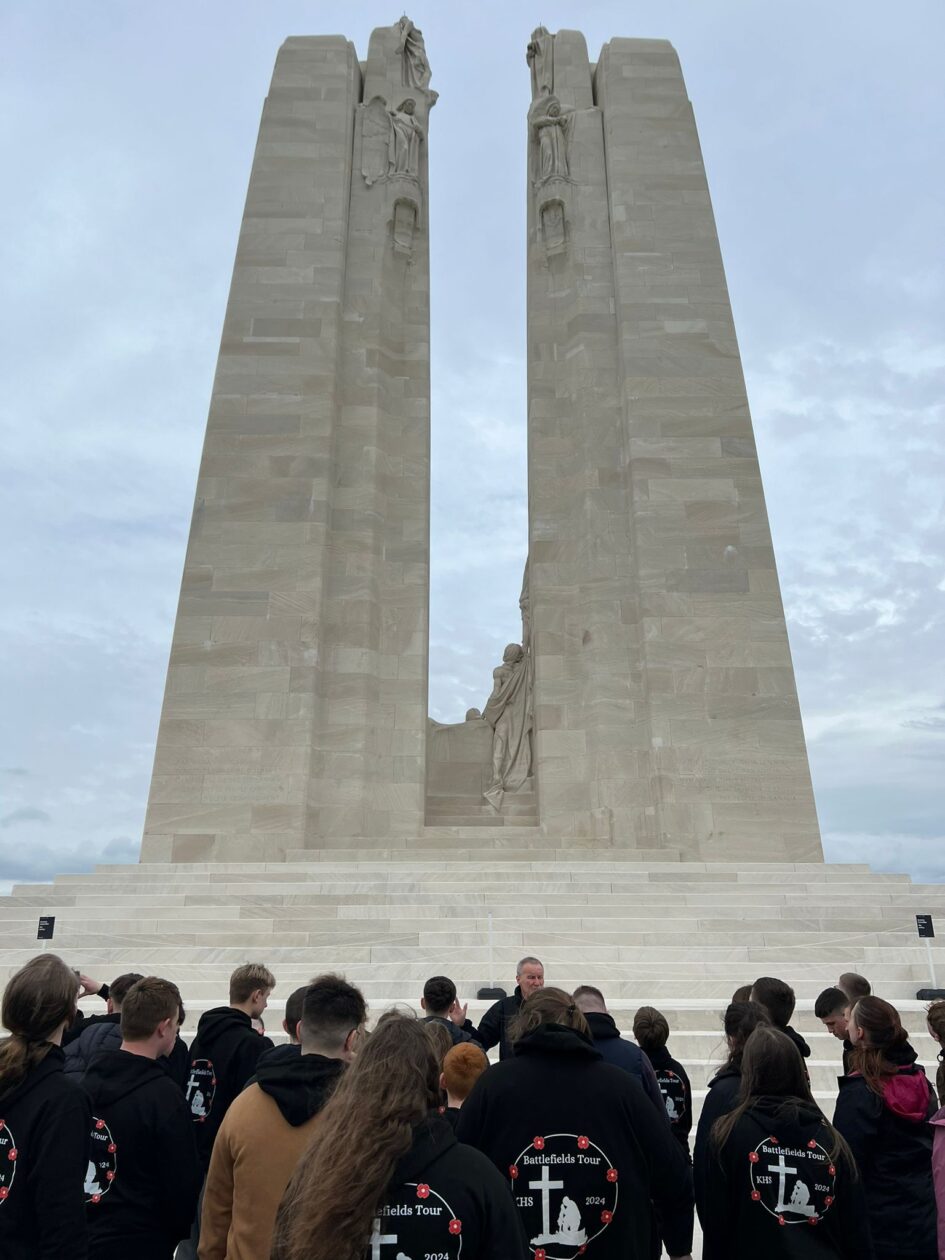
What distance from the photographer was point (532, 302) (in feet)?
61.0

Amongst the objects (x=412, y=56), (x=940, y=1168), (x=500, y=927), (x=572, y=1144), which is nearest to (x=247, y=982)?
(x=572, y=1144)

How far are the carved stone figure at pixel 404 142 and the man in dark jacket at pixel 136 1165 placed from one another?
1855cm

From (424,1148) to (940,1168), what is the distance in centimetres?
171

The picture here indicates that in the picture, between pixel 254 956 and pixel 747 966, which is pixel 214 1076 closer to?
pixel 254 956

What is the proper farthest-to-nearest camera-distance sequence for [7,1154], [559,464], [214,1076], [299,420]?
[559,464]
[299,420]
[214,1076]
[7,1154]

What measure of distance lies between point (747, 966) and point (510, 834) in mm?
7182

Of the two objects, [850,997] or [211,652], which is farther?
[211,652]

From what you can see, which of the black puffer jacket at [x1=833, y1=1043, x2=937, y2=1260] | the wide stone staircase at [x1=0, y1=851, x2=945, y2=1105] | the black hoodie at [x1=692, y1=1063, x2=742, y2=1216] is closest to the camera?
the black hoodie at [x1=692, y1=1063, x2=742, y2=1216]

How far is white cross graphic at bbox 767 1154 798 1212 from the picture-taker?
243cm

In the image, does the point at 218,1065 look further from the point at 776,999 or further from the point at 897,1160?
the point at 897,1160

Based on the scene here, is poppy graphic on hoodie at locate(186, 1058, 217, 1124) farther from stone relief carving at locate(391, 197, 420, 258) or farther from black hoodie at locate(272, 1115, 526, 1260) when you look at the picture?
stone relief carving at locate(391, 197, 420, 258)

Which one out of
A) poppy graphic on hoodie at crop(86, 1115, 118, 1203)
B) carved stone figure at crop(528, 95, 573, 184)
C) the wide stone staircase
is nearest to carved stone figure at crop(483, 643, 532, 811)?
the wide stone staircase

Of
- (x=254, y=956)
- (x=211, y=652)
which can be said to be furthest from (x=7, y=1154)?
(x=211, y=652)

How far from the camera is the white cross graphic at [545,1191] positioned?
7.56 feet
